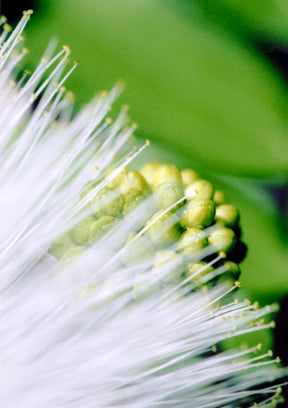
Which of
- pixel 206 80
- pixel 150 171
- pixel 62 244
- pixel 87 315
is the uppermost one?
pixel 206 80

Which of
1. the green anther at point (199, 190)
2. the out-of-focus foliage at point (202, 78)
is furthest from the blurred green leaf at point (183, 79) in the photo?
the green anther at point (199, 190)

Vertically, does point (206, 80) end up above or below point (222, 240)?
above

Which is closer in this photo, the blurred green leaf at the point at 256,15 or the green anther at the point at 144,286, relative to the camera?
the green anther at the point at 144,286

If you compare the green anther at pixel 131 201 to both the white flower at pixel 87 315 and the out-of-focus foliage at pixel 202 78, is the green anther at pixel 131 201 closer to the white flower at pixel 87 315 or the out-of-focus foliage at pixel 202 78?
the white flower at pixel 87 315

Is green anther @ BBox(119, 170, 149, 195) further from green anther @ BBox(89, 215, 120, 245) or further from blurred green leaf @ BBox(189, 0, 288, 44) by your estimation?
blurred green leaf @ BBox(189, 0, 288, 44)

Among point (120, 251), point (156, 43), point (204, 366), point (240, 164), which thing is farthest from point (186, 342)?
point (156, 43)

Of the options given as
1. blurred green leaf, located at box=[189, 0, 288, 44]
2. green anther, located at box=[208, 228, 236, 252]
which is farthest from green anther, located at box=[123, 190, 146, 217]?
blurred green leaf, located at box=[189, 0, 288, 44]

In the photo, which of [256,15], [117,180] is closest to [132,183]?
[117,180]

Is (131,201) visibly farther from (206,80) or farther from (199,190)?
(206,80)
